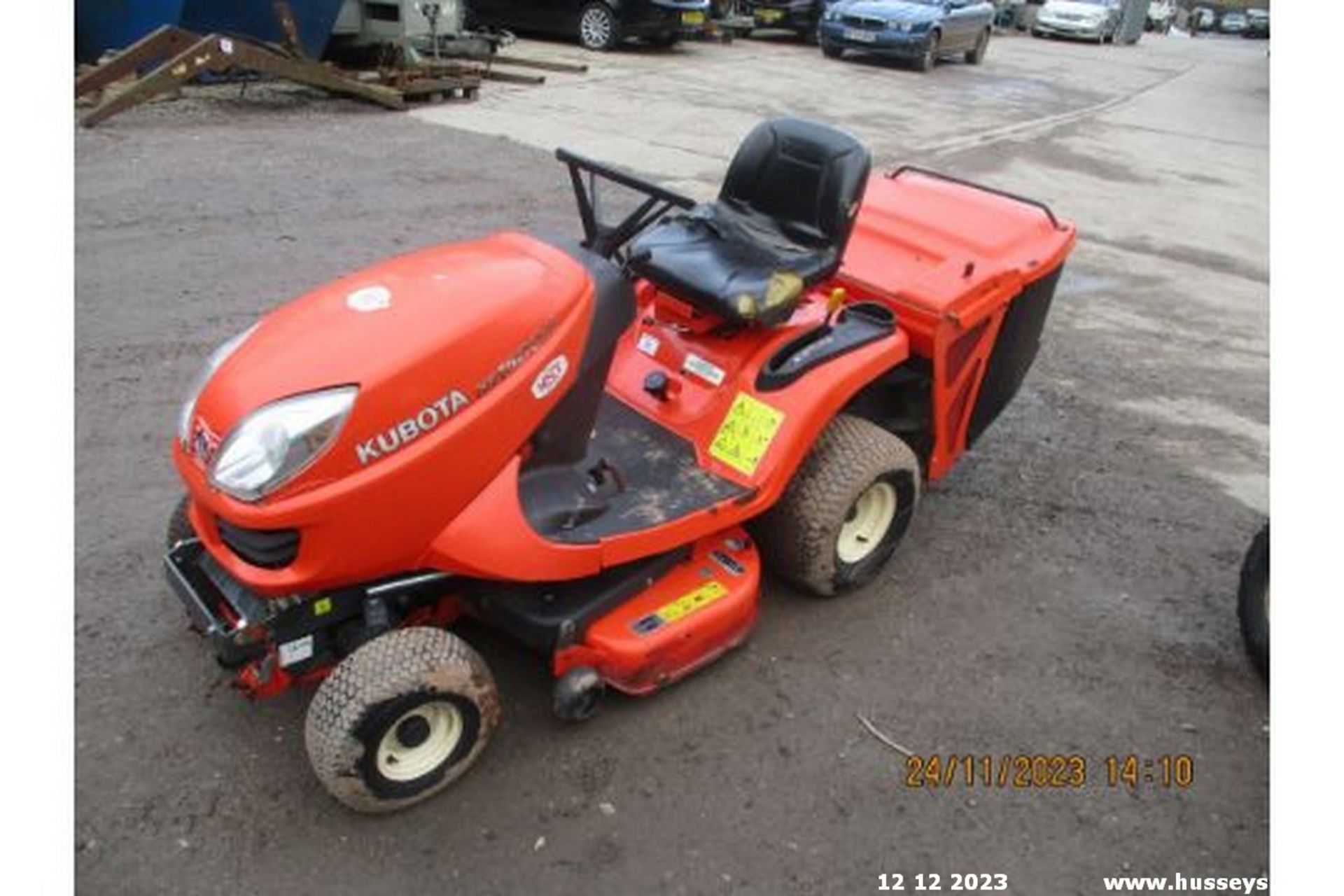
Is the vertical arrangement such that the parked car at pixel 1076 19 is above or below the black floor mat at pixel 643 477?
above

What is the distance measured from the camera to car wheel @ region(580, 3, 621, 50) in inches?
529

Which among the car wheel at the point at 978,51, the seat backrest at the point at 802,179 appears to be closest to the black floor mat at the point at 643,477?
the seat backrest at the point at 802,179

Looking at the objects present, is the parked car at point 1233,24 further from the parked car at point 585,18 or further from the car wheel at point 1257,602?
the car wheel at point 1257,602

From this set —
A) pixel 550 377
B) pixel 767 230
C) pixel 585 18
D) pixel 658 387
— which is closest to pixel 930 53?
pixel 585 18

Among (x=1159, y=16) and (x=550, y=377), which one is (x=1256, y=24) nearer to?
(x=1159, y=16)

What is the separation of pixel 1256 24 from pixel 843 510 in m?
50.8

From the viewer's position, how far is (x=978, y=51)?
1741 centimetres

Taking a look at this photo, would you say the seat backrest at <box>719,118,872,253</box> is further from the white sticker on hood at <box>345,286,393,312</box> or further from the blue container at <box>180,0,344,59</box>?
the blue container at <box>180,0,344,59</box>

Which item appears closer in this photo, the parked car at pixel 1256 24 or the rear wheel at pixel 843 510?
the rear wheel at pixel 843 510

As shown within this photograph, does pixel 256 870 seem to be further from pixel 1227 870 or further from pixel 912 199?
pixel 912 199

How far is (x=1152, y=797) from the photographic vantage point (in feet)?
8.59

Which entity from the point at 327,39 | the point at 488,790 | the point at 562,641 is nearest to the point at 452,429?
the point at 562,641

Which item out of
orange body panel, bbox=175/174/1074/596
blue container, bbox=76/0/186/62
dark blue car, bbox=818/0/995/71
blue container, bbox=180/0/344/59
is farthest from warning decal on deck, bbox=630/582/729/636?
dark blue car, bbox=818/0/995/71

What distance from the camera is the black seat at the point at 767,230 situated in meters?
2.86
